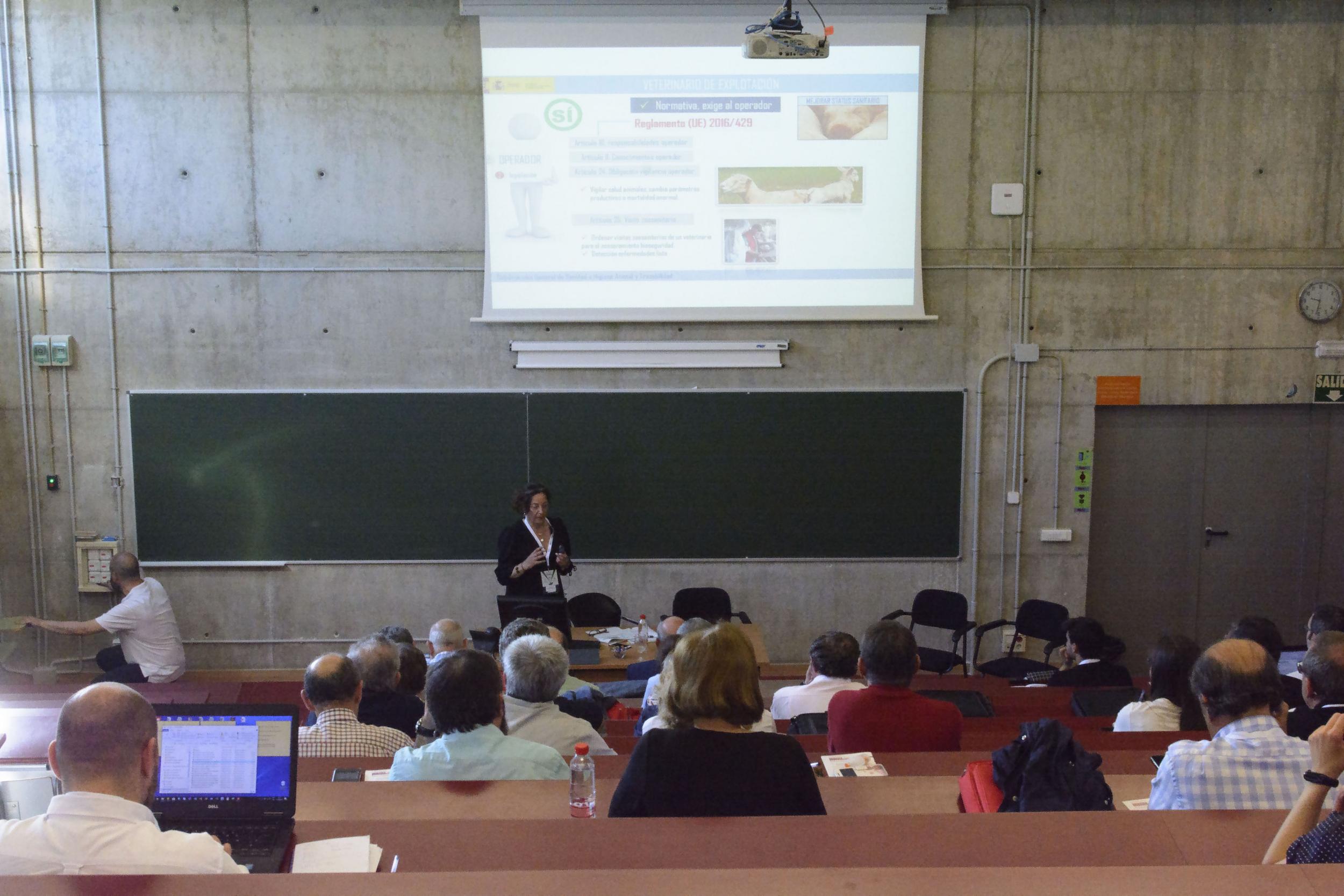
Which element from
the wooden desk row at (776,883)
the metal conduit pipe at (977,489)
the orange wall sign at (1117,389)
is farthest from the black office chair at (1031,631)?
the wooden desk row at (776,883)

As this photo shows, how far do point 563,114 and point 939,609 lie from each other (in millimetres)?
4329

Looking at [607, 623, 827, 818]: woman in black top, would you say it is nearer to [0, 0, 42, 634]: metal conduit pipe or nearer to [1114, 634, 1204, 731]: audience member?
[1114, 634, 1204, 731]: audience member

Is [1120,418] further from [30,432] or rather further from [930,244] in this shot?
[30,432]

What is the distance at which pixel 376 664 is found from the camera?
3.83 metres

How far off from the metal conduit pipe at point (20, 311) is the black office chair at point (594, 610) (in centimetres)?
390

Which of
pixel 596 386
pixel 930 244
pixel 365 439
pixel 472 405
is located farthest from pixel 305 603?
pixel 930 244

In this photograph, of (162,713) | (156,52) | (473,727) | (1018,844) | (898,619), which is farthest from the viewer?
(898,619)

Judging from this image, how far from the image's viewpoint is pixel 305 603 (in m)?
7.02

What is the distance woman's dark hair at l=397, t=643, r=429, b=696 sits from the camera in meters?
4.07

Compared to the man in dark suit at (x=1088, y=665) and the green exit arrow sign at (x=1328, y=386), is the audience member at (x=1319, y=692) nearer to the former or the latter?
the man in dark suit at (x=1088, y=665)

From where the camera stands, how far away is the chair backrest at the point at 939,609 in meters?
6.71

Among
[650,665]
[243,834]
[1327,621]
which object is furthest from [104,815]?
[1327,621]

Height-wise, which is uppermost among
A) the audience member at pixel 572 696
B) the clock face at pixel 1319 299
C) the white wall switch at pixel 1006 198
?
the white wall switch at pixel 1006 198

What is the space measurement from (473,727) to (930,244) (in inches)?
207
